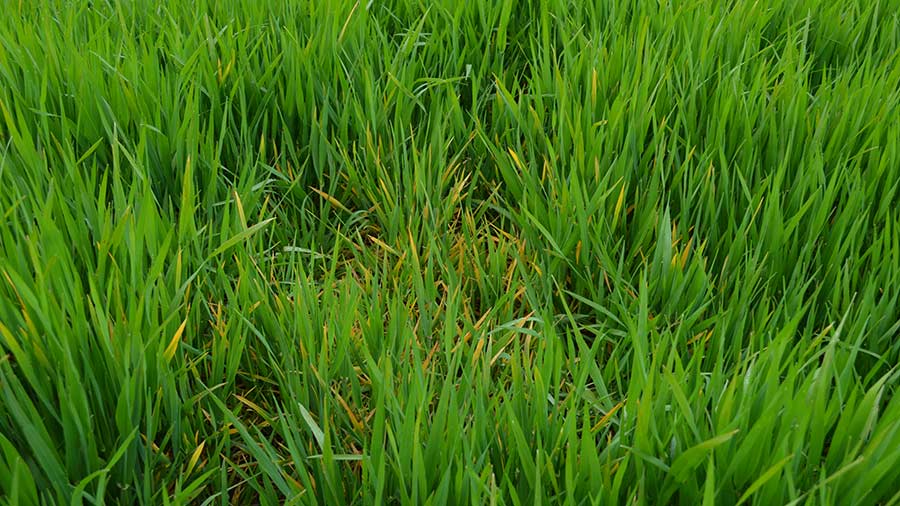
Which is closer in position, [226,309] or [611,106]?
[226,309]

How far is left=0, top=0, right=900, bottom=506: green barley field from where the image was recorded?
84cm

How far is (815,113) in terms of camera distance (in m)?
1.38

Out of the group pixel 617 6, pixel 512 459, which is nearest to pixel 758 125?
pixel 617 6

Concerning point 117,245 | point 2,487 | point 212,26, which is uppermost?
point 212,26

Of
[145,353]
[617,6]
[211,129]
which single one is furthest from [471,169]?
[145,353]

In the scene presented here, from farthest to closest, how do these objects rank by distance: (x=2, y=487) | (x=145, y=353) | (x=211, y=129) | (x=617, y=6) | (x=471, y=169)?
(x=617, y=6) < (x=471, y=169) < (x=211, y=129) < (x=145, y=353) < (x=2, y=487)

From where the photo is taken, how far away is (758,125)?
4.57 feet

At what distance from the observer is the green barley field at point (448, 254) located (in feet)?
2.77

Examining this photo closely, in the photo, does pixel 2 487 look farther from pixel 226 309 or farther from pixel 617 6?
pixel 617 6

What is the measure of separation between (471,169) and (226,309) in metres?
0.51

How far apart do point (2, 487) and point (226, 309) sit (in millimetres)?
349

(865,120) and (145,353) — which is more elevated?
(865,120)

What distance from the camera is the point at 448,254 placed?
1.27 meters

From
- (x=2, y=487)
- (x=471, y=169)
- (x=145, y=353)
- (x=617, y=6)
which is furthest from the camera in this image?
(x=617, y=6)
